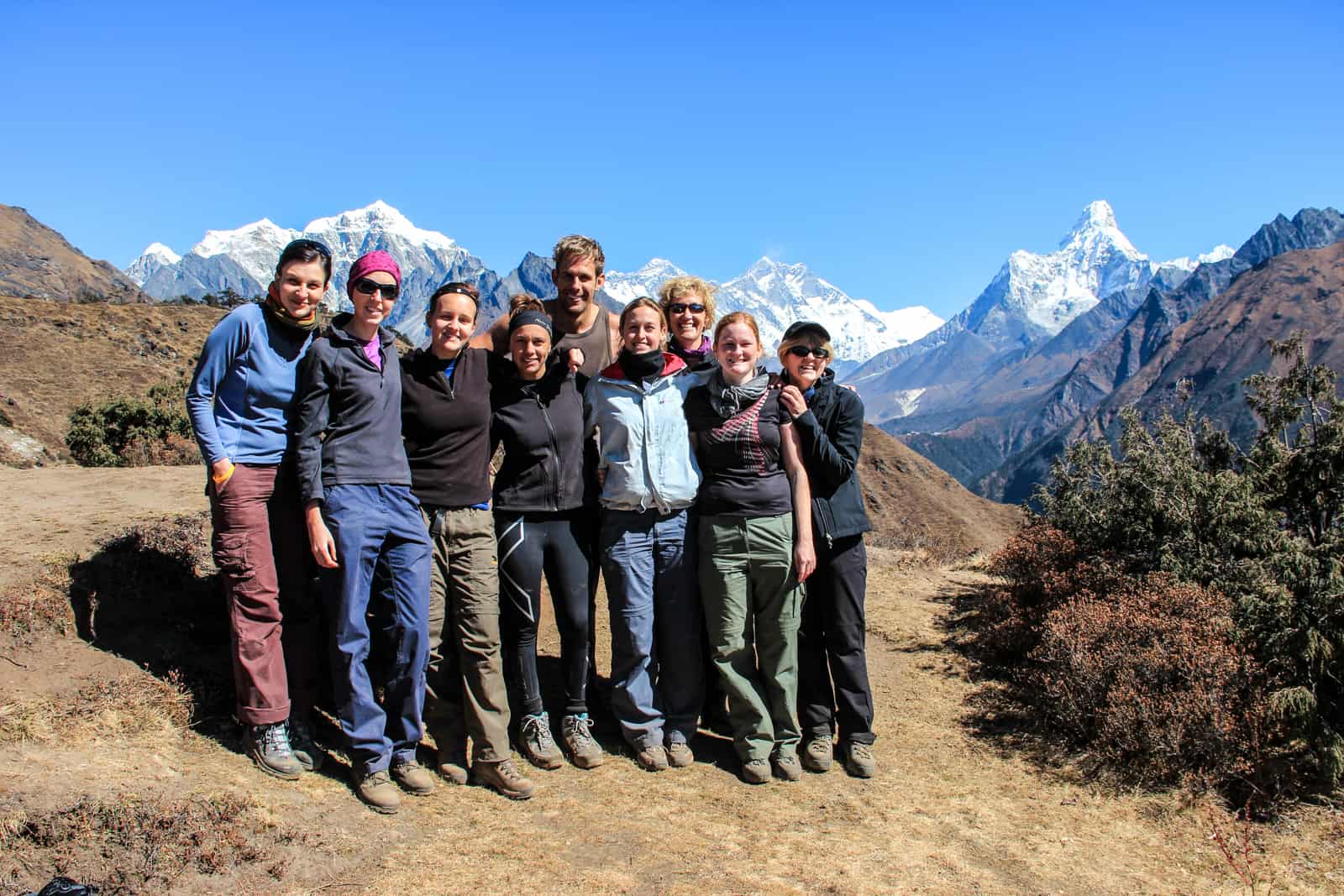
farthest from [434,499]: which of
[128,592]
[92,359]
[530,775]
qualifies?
[92,359]

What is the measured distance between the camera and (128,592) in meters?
5.46

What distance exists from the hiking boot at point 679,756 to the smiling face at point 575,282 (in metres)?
2.61

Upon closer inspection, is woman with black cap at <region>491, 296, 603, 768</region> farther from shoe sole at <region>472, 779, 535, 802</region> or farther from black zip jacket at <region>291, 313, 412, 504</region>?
black zip jacket at <region>291, 313, 412, 504</region>

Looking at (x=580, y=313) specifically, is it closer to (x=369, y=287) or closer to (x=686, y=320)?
(x=686, y=320)

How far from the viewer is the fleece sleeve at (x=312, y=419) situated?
13.1 ft

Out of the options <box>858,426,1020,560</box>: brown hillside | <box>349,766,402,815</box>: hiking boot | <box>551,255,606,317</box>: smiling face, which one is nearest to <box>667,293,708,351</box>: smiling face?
<box>551,255,606,317</box>: smiling face

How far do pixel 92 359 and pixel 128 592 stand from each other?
29.7 metres

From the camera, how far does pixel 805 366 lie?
16.3ft

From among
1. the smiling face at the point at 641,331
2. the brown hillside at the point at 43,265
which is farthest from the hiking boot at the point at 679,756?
the brown hillside at the point at 43,265

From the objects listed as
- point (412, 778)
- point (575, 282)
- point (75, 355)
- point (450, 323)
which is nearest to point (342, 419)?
point (450, 323)

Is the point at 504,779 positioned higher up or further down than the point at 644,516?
further down

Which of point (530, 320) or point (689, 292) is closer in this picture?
point (530, 320)

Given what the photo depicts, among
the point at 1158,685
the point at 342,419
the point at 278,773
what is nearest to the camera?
the point at 342,419

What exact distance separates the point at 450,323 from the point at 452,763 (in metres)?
2.31
